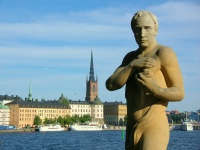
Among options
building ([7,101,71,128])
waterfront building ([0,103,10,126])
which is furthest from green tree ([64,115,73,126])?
waterfront building ([0,103,10,126])

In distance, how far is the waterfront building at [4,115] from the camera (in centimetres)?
14812

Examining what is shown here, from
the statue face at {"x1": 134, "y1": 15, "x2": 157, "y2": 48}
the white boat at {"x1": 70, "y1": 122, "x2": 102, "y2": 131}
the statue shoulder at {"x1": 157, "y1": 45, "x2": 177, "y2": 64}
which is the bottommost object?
the white boat at {"x1": 70, "y1": 122, "x2": 102, "y2": 131}

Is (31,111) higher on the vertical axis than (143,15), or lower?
higher

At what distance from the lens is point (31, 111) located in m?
159

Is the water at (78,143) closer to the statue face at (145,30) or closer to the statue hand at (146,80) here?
the statue face at (145,30)

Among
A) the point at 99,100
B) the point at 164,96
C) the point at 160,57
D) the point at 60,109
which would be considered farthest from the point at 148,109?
the point at 99,100

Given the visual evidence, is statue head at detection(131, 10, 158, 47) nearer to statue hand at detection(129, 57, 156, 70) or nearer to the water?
statue hand at detection(129, 57, 156, 70)

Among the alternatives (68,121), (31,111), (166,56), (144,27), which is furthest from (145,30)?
(31,111)

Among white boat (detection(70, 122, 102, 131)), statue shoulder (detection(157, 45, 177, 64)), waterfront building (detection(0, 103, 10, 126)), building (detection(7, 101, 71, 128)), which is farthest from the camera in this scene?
building (detection(7, 101, 71, 128))

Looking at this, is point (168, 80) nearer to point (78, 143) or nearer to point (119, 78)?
point (119, 78)

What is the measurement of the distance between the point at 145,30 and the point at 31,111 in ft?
516

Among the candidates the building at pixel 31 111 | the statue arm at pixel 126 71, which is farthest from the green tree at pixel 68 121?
the statue arm at pixel 126 71

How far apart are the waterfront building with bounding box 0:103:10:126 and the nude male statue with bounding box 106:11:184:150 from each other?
484 ft

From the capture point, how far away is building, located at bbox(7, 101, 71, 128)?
15405 cm
